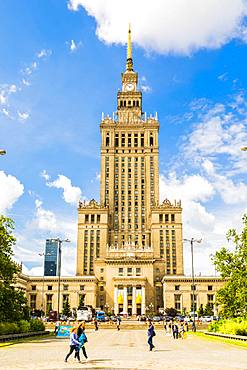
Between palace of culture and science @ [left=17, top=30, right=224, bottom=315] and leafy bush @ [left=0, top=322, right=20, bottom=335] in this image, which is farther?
palace of culture and science @ [left=17, top=30, right=224, bottom=315]

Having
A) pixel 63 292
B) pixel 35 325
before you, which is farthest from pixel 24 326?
pixel 63 292

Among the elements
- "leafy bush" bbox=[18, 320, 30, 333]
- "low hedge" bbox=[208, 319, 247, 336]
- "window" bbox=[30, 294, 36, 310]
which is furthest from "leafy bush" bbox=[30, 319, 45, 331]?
"window" bbox=[30, 294, 36, 310]

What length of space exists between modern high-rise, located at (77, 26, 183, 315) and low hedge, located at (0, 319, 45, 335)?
73497 millimetres

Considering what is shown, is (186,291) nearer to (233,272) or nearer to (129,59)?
(233,272)

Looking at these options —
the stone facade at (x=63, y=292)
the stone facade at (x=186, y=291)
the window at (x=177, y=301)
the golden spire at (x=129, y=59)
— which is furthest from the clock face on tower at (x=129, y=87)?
the window at (x=177, y=301)

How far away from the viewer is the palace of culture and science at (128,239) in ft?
410

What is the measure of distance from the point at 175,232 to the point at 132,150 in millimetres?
34339

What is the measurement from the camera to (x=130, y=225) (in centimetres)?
14525

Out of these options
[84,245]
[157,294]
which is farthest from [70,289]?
[157,294]

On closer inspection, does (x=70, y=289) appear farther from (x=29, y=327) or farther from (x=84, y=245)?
(x=29, y=327)

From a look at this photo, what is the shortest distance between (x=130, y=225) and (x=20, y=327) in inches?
3989

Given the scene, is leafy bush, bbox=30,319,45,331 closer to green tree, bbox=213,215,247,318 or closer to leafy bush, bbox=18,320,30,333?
leafy bush, bbox=18,320,30,333

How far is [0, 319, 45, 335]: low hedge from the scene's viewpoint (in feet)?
134

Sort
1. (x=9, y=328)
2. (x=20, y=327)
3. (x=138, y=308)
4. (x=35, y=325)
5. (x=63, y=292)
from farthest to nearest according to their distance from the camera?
(x=63, y=292) < (x=138, y=308) < (x=35, y=325) < (x=20, y=327) < (x=9, y=328)
